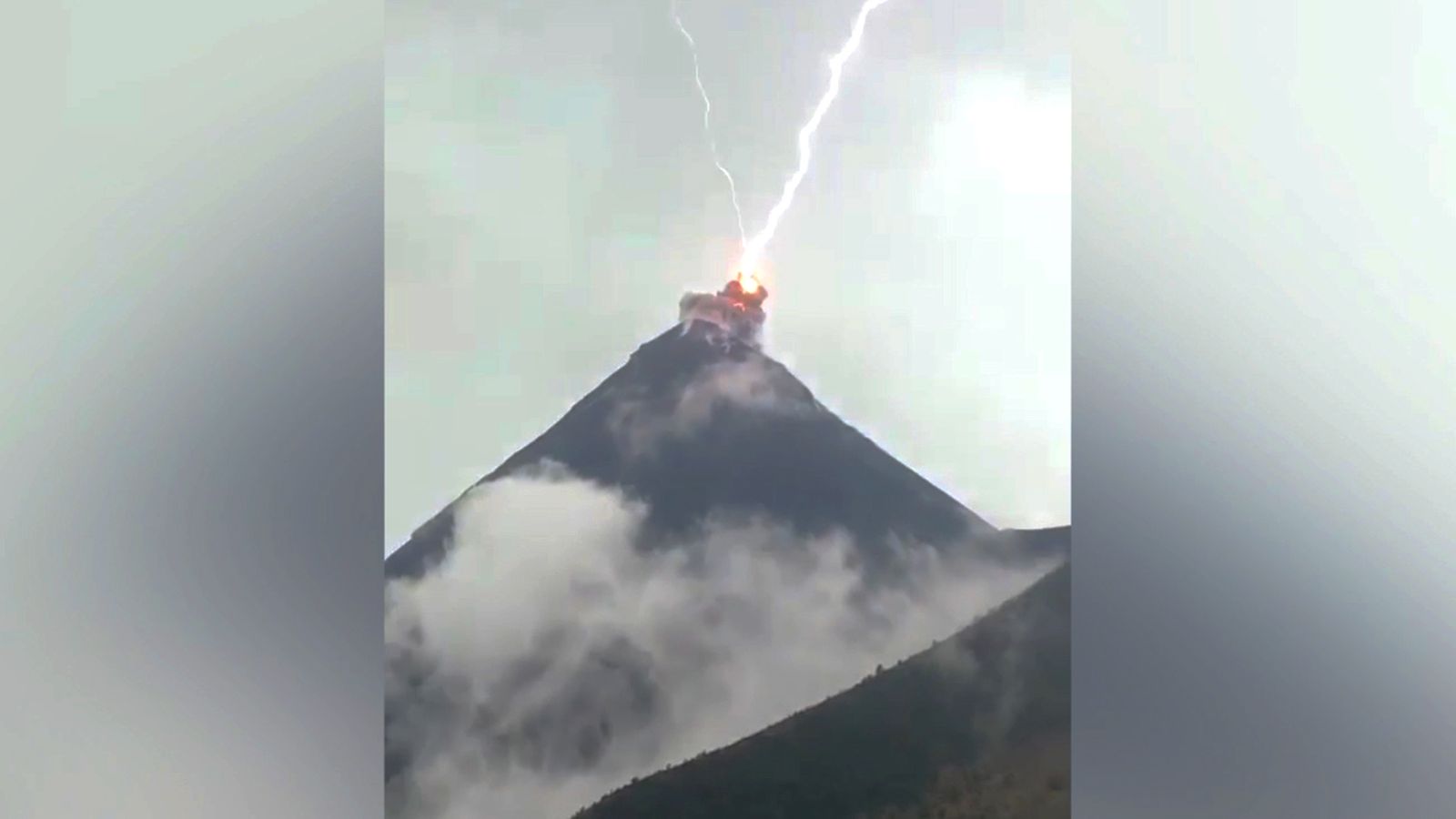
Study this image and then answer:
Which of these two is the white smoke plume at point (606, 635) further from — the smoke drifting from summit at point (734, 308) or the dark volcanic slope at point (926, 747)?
the smoke drifting from summit at point (734, 308)

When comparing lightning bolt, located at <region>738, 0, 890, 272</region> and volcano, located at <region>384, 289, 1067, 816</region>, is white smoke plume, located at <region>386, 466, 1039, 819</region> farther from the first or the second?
lightning bolt, located at <region>738, 0, 890, 272</region>

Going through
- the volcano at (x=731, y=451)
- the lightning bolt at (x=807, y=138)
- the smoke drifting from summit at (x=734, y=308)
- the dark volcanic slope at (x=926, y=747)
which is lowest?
the dark volcanic slope at (x=926, y=747)

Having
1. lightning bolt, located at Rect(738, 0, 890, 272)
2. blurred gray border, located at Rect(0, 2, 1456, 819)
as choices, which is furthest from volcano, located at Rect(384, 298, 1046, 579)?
blurred gray border, located at Rect(0, 2, 1456, 819)

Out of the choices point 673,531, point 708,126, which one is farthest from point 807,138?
point 673,531

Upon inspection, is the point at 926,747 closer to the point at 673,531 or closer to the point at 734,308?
the point at 673,531

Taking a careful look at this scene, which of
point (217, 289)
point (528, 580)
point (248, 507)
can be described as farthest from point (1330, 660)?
point (217, 289)

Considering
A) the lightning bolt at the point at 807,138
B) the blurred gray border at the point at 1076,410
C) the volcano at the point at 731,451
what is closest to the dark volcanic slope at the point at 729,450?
the volcano at the point at 731,451
